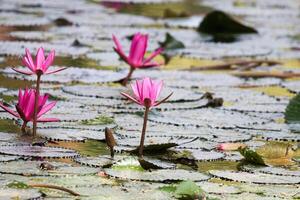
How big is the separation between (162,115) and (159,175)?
77 cm

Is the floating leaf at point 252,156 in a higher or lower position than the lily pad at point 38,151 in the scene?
higher

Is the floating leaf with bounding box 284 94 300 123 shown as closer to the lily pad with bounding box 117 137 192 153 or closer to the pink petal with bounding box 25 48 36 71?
the lily pad with bounding box 117 137 192 153

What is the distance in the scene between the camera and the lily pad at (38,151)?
227 centimetres

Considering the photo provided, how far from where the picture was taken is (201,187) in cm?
211

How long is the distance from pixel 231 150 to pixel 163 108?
0.56 metres

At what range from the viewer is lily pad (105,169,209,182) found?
7.07ft

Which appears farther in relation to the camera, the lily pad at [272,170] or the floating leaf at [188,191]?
the lily pad at [272,170]

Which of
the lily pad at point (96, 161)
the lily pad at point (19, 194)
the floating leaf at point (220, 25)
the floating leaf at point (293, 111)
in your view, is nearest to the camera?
the lily pad at point (19, 194)

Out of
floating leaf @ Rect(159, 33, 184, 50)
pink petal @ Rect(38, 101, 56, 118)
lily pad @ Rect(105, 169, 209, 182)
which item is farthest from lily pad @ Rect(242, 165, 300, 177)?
floating leaf @ Rect(159, 33, 184, 50)

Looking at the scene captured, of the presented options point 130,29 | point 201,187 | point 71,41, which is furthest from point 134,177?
point 130,29

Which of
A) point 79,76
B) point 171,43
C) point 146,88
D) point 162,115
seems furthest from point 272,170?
point 171,43

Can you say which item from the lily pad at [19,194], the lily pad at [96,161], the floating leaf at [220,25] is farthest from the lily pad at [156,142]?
the floating leaf at [220,25]

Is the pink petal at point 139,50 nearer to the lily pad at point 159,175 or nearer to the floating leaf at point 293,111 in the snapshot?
the floating leaf at point 293,111

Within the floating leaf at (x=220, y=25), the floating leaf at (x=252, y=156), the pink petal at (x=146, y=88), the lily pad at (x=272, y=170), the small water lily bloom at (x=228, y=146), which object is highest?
the pink petal at (x=146, y=88)
